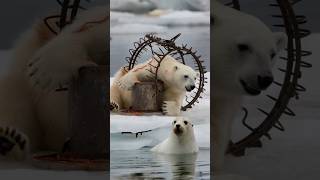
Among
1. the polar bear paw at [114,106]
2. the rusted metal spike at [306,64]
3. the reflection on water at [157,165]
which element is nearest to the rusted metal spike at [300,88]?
the rusted metal spike at [306,64]

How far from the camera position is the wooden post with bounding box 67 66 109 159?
2.44m

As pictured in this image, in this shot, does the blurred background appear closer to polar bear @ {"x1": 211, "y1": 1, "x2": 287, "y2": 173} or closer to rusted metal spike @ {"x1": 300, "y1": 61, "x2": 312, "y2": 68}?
polar bear @ {"x1": 211, "y1": 1, "x2": 287, "y2": 173}

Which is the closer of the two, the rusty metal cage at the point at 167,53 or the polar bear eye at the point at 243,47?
the polar bear eye at the point at 243,47

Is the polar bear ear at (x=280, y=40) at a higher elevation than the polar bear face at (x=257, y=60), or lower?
higher

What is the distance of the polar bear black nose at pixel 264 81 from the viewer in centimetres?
246

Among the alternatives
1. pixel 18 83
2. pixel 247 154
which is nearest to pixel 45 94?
pixel 18 83

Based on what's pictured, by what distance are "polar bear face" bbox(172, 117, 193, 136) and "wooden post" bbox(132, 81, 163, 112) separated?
13 centimetres

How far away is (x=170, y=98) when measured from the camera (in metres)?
2.59

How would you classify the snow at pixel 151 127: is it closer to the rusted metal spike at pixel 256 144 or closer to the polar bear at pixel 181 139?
the polar bear at pixel 181 139

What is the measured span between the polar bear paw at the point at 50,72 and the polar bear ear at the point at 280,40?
37.3 inches

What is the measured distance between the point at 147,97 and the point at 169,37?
0.35m

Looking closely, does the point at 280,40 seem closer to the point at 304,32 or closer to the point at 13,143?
the point at 304,32

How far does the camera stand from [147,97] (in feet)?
8.53

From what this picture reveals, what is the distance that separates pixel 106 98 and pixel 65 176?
17.6 inches
